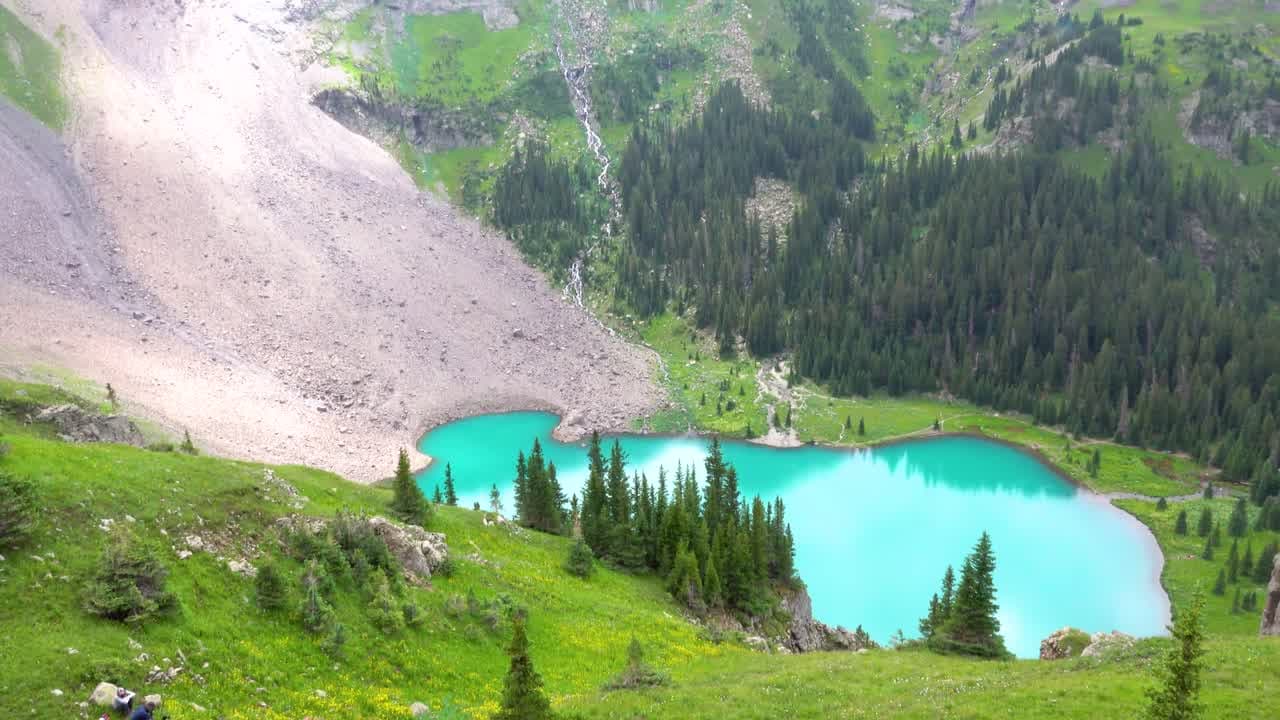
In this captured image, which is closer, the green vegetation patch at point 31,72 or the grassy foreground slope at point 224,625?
the grassy foreground slope at point 224,625

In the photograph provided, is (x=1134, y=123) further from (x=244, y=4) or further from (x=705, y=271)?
(x=244, y=4)

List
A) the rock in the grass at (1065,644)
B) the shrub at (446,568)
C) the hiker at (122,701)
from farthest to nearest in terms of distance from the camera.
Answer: the rock in the grass at (1065,644) < the shrub at (446,568) < the hiker at (122,701)

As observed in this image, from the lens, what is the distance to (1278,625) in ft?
116

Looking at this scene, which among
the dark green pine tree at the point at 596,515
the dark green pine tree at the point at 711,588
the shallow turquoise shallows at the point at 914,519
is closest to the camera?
the dark green pine tree at the point at 711,588

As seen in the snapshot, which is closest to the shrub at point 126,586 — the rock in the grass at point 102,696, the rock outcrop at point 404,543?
the rock in the grass at point 102,696

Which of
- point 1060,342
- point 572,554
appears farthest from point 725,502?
point 1060,342

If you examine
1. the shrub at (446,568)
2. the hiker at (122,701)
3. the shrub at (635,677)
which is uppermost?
the hiker at (122,701)

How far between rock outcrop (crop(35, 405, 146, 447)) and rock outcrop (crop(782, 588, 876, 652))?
113ft

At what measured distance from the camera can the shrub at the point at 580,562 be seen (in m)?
41.2

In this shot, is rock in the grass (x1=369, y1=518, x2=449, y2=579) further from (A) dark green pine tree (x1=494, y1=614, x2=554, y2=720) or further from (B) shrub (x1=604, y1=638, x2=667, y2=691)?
(A) dark green pine tree (x1=494, y1=614, x2=554, y2=720)

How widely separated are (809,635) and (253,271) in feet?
252

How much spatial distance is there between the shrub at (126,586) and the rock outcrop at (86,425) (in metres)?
17.5

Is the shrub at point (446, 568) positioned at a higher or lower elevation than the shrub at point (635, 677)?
higher

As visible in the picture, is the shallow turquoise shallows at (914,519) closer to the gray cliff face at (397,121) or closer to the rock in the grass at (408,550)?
the rock in the grass at (408,550)
